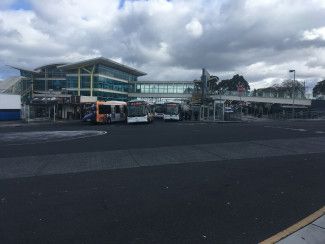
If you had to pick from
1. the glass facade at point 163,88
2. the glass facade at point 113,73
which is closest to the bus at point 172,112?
the glass facade at point 113,73

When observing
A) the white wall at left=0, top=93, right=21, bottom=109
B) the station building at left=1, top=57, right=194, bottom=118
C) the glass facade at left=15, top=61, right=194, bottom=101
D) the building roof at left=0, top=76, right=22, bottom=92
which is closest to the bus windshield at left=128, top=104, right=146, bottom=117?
the white wall at left=0, top=93, right=21, bottom=109

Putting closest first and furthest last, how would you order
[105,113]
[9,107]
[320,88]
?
[105,113] < [9,107] < [320,88]

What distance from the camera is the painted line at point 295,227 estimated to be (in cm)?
572

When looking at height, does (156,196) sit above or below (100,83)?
below

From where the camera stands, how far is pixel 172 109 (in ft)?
196

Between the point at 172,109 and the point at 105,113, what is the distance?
12521 millimetres

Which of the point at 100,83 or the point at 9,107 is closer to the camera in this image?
the point at 9,107

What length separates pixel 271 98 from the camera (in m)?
86.7

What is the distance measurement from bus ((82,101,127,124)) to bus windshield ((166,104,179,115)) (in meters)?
7.56

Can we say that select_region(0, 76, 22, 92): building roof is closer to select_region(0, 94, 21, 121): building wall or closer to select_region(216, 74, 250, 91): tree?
select_region(0, 94, 21, 121): building wall

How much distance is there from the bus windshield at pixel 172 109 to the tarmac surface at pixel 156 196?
1755 inches

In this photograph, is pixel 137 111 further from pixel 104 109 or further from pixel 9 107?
pixel 9 107

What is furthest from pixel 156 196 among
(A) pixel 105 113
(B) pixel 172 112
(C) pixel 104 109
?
(B) pixel 172 112

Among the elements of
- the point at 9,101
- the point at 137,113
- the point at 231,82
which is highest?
the point at 231,82
